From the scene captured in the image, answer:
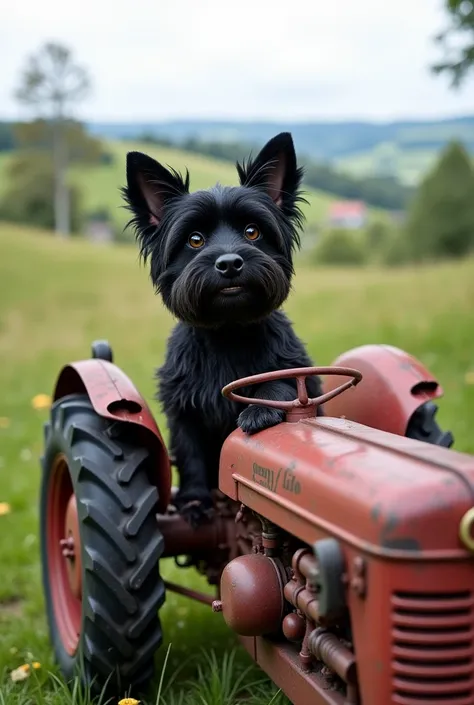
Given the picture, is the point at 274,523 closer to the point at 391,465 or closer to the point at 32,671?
the point at 391,465

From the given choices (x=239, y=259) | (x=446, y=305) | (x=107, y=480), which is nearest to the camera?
(x=239, y=259)

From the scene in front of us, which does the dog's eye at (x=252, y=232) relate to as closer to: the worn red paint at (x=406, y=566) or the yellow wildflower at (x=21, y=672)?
the worn red paint at (x=406, y=566)

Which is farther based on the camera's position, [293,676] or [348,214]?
[348,214]

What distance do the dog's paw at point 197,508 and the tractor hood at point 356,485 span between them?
0.46 meters

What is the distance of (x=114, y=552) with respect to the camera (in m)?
2.60

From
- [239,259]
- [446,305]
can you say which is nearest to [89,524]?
[239,259]

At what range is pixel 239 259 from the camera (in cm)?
252

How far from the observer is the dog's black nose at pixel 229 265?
98.5 inches

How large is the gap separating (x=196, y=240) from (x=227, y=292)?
0.86 ft

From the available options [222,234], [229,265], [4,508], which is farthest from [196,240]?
[4,508]

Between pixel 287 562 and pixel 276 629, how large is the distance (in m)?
0.21

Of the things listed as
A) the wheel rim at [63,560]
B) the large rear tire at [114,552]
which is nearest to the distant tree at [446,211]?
the wheel rim at [63,560]

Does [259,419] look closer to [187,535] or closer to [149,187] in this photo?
[187,535]

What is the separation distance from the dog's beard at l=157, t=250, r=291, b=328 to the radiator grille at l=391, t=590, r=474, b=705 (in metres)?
1.19
